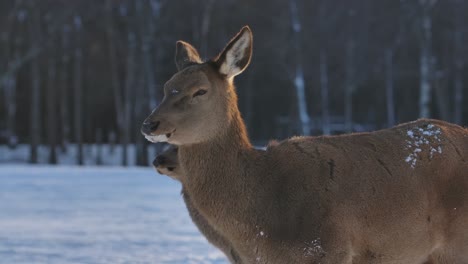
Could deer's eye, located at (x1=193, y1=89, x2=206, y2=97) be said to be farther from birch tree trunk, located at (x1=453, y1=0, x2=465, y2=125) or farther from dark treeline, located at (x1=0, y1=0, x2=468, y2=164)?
birch tree trunk, located at (x1=453, y1=0, x2=465, y2=125)

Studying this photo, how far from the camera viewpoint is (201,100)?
4.71 metres

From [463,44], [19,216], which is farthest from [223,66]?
[463,44]

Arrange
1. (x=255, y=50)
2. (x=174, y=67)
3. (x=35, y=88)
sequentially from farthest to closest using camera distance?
(x=174, y=67) < (x=255, y=50) < (x=35, y=88)

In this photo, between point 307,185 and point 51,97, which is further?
point 51,97

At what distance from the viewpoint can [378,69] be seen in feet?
125

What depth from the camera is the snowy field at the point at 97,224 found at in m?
9.02

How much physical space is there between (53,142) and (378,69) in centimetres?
1694

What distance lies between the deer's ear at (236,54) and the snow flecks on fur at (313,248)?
122 centimetres

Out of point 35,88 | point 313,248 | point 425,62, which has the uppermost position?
point 313,248

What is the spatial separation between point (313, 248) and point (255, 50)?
105ft

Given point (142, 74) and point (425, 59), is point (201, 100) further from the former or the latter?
point (425, 59)

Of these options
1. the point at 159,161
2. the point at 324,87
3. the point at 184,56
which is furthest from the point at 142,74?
the point at 184,56

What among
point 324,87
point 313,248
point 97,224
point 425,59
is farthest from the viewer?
point 324,87

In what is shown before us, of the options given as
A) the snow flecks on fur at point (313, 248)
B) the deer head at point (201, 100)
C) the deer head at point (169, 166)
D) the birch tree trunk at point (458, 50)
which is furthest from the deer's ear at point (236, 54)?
the birch tree trunk at point (458, 50)
